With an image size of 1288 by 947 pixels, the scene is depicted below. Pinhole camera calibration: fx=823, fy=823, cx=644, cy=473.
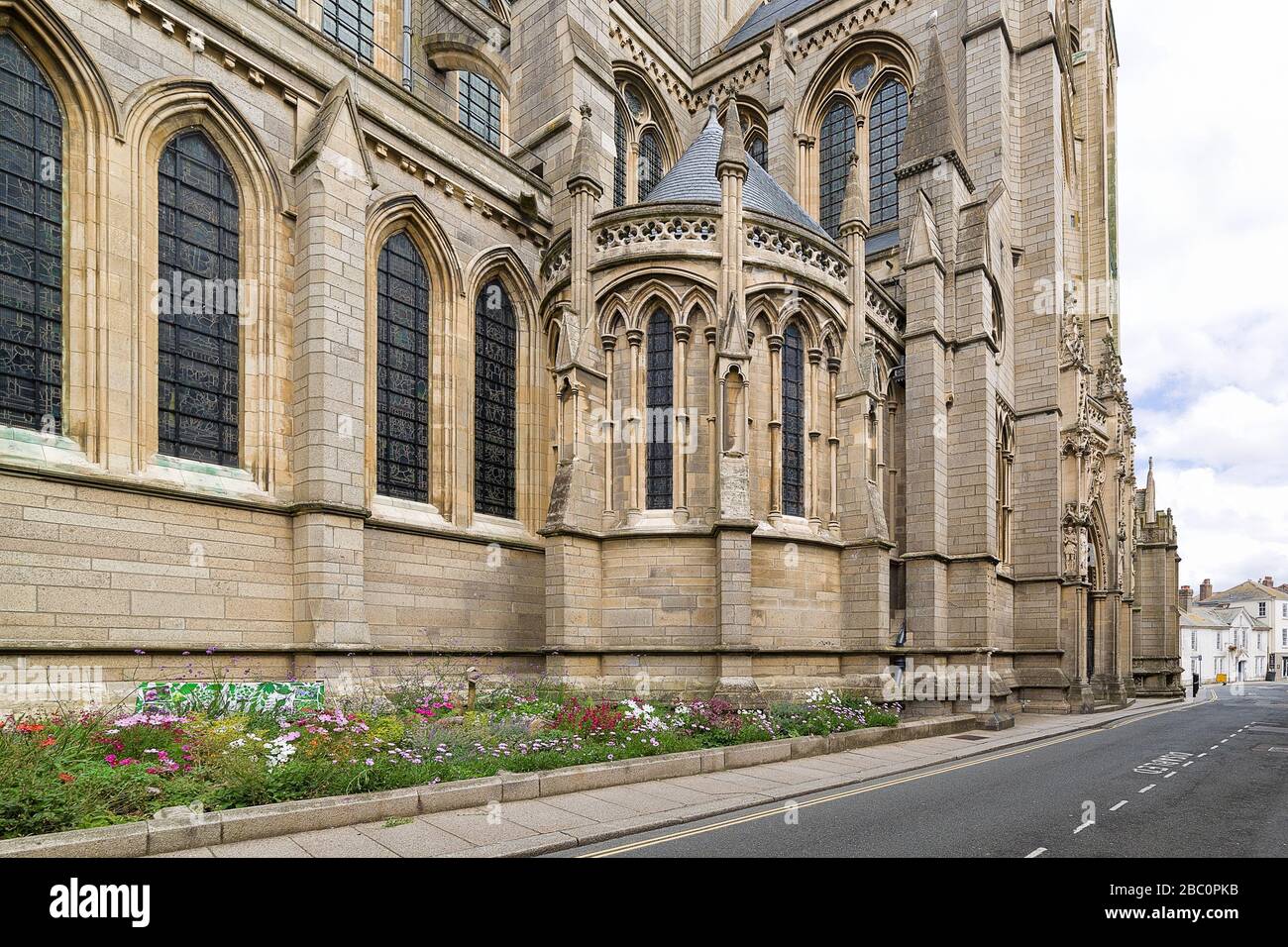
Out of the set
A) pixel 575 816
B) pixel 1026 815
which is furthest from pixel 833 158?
pixel 575 816

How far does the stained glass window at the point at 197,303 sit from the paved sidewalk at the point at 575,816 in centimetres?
775

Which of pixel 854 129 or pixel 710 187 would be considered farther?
pixel 854 129

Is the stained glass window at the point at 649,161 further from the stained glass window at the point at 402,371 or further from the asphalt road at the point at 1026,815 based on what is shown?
the asphalt road at the point at 1026,815

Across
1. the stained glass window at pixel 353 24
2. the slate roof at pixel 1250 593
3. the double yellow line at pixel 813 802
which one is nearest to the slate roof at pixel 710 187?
the stained glass window at pixel 353 24

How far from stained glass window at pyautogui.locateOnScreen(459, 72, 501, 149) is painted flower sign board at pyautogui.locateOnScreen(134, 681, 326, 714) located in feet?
54.1

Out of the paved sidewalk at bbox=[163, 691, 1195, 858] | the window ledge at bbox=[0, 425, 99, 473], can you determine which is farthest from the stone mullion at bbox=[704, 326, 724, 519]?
the window ledge at bbox=[0, 425, 99, 473]

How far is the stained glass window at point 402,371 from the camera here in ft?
52.5

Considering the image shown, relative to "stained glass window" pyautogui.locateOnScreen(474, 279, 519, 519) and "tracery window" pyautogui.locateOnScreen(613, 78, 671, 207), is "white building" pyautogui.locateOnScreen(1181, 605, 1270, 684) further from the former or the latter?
"stained glass window" pyautogui.locateOnScreen(474, 279, 519, 519)

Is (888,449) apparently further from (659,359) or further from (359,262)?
(359,262)

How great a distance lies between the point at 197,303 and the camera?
1325 cm

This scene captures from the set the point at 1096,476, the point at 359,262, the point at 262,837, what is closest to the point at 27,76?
the point at 359,262

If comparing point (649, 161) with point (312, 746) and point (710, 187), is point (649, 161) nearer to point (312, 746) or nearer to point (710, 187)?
point (710, 187)

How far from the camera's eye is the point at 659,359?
17.9 m

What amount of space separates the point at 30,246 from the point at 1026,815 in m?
14.9
